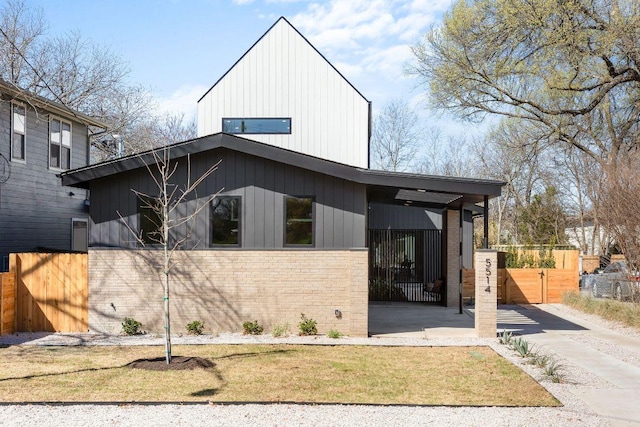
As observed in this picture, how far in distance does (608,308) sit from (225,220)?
430 inches

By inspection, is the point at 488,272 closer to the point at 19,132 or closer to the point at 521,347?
the point at 521,347

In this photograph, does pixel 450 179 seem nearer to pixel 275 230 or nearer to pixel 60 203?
pixel 275 230

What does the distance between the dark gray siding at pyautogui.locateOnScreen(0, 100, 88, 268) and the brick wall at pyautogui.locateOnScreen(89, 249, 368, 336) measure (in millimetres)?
4811

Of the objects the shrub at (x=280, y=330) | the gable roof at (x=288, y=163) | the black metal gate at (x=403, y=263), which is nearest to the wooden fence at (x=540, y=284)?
the black metal gate at (x=403, y=263)

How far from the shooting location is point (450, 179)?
12.4 metres

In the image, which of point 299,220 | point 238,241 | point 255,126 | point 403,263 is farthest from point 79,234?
point 403,263

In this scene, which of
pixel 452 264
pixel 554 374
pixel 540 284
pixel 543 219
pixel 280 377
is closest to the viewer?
pixel 280 377

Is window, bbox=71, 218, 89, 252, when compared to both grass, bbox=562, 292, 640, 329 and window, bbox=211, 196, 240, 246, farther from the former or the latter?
grass, bbox=562, 292, 640, 329

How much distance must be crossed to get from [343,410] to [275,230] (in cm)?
631

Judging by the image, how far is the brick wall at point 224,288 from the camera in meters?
13.1

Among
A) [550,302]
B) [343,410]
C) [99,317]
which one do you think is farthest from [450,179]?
[550,302]

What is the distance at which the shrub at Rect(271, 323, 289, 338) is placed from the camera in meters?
Result: 12.8

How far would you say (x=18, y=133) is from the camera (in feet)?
55.1

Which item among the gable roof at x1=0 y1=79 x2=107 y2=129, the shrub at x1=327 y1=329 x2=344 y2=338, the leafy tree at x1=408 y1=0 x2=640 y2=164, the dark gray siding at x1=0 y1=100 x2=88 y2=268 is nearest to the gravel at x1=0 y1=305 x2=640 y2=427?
the shrub at x1=327 y1=329 x2=344 y2=338
